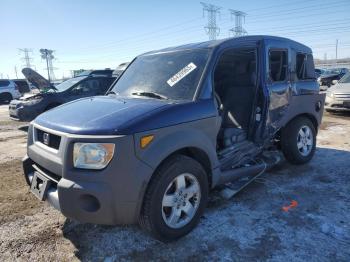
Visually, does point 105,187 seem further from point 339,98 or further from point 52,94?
point 339,98

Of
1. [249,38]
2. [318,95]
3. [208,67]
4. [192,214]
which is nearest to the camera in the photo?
[192,214]

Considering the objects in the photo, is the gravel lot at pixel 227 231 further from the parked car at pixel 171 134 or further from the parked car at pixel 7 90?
the parked car at pixel 7 90

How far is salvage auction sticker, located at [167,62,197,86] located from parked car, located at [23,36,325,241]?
2cm

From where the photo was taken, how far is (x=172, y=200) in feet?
9.27

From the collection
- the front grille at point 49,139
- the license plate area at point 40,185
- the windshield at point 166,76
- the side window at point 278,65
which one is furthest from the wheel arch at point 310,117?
the license plate area at point 40,185

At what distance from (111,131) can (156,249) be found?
4.01 feet

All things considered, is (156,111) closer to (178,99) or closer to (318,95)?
(178,99)

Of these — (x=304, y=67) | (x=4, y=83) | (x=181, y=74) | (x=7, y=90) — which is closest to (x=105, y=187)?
(x=181, y=74)

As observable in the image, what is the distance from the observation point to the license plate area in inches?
106

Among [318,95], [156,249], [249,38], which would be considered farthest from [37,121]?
[318,95]

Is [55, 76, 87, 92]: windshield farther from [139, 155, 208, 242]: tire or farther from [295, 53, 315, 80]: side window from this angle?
[139, 155, 208, 242]: tire

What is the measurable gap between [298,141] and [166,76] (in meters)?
2.61

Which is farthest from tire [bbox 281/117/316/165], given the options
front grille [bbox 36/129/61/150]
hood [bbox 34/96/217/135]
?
front grille [bbox 36/129/61/150]

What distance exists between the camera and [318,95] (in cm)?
503
